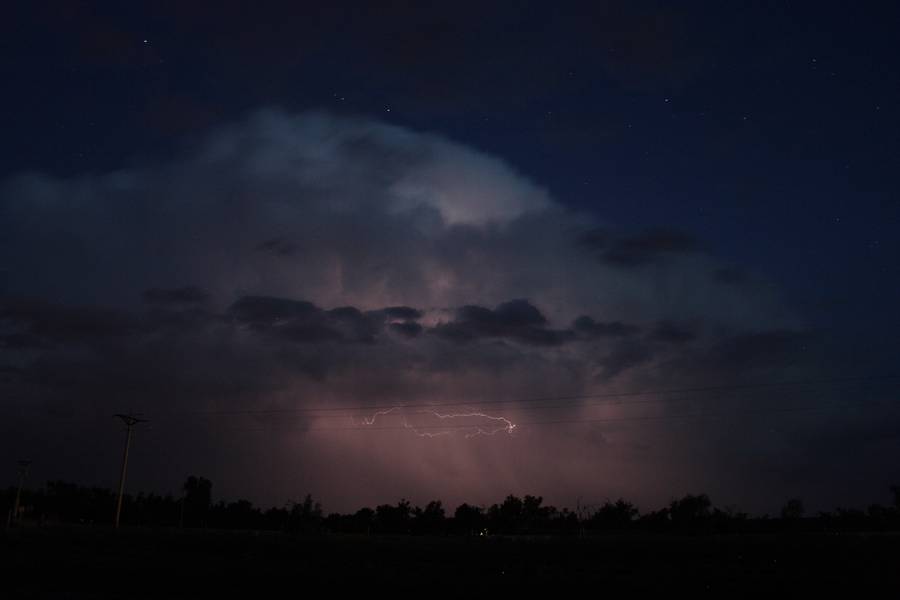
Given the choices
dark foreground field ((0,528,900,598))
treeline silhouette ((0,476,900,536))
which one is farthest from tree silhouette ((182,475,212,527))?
dark foreground field ((0,528,900,598))

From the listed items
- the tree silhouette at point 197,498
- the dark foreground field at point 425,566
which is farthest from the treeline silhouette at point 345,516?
the dark foreground field at point 425,566

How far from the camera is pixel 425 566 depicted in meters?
41.4

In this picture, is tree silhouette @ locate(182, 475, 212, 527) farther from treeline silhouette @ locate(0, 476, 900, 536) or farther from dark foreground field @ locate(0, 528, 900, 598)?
dark foreground field @ locate(0, 528, 900, 598)

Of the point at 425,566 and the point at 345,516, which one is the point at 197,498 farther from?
the point at 425,566

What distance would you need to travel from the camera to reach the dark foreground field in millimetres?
33000

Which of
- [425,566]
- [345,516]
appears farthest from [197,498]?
[425,566]

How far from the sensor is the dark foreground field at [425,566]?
33000 millimetres

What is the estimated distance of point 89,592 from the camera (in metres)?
29.7

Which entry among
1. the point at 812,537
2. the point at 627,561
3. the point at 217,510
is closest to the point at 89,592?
the point at 627,561

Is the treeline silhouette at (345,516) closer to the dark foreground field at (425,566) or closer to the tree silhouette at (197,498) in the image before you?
the tree silhouette at (197,498)

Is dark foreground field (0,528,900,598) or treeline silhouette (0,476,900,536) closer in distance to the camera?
dark foreground field (0,528,900,598)

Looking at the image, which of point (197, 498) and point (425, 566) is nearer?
Answer: point (425, 566)

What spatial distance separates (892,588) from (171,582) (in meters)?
30.6

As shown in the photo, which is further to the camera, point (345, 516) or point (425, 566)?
point (345, 516)
